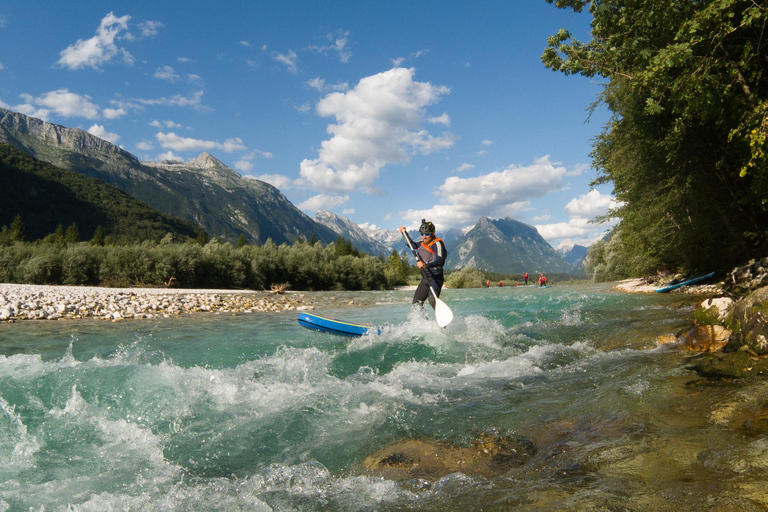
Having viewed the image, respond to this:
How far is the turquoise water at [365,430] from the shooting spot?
310cm

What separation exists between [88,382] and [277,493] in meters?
3.91

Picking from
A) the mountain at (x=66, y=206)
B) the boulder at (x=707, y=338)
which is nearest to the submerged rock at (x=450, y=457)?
the boulder at (x=707, y=338)

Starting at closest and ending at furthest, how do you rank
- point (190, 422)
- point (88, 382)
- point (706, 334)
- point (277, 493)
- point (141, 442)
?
point (277, 493) < point (141, 442) < point (190, 422) < point (88, 382) < point (706, 334)

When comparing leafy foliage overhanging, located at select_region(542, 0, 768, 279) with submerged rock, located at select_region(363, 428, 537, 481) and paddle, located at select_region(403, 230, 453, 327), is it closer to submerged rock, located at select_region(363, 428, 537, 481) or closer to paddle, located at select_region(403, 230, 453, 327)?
paddle, located at select_region(403, 230, 453, 327)

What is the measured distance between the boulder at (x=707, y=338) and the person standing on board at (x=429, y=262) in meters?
5.41

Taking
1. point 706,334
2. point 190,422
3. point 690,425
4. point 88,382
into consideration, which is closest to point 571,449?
point 690,425

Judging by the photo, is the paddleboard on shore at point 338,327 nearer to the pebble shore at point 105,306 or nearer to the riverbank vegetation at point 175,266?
the pebble shore at point 105,306

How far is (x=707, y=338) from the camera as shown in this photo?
22.7 ft

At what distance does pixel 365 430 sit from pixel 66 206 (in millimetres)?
162409

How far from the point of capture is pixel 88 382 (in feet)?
18.3

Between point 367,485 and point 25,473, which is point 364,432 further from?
point 25,473

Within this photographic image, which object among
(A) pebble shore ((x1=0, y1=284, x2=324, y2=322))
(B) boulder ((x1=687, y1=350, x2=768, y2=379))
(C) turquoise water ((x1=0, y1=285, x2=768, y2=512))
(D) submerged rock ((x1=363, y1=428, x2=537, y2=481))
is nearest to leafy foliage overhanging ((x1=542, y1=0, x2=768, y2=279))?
(B) boulder ((x1=687, y1=350, x2=768, y2=379))

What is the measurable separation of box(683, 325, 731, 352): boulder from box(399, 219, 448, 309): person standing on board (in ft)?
17.7

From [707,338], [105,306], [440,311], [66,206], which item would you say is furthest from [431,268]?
[66,206]
